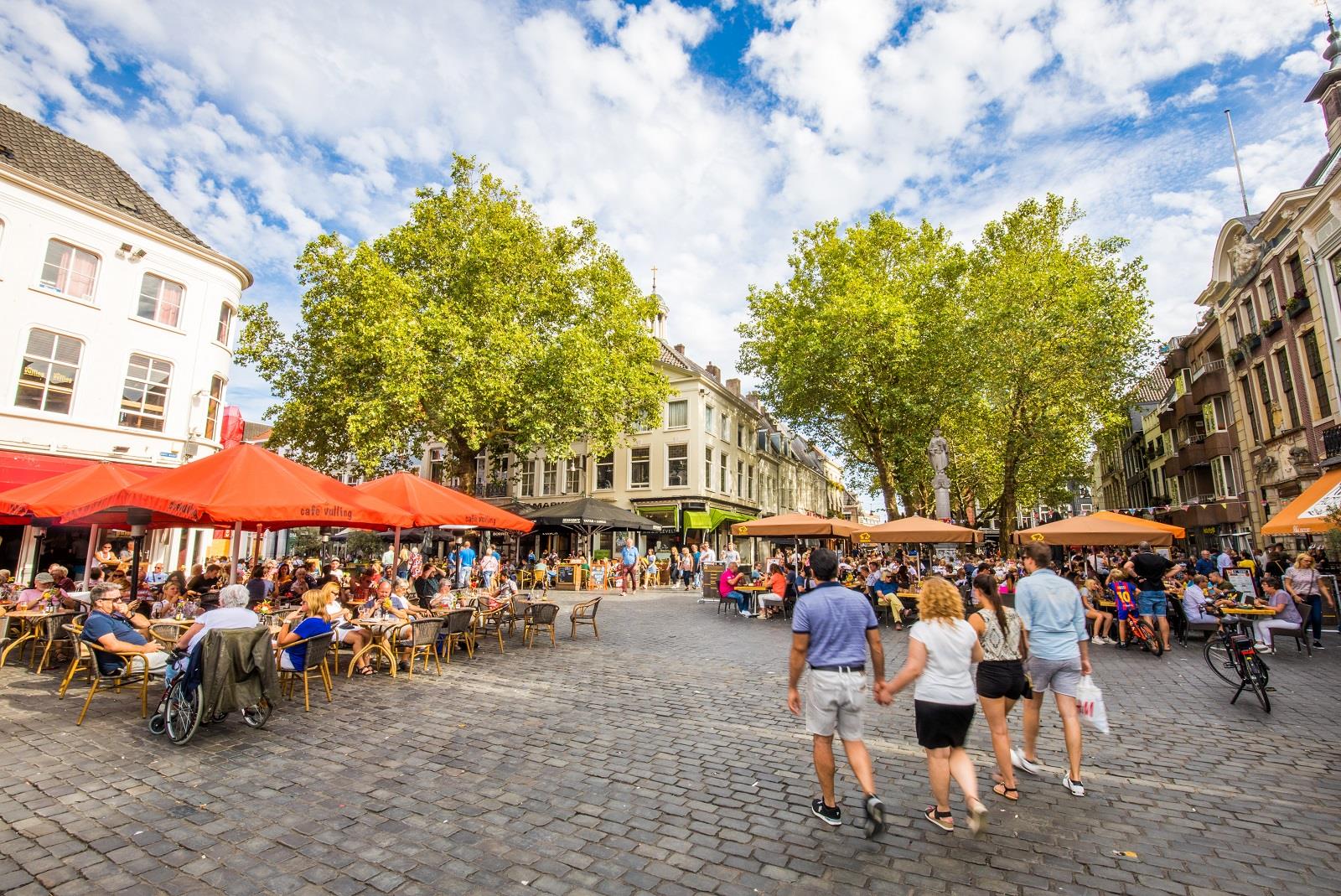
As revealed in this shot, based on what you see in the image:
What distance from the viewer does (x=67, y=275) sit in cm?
1756

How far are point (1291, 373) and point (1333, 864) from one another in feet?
71.4

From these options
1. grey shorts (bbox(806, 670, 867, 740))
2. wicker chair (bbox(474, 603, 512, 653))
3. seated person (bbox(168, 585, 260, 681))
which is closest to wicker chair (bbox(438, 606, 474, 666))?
wicker chair (bbox(474, 603, 512, 653))

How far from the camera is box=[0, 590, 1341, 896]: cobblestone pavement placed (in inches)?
130

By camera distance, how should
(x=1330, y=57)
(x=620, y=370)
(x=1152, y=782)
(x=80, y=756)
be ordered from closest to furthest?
(x=1152, y=782) → (x=80, y=756) → (x=1330, y=57) → (x=620, y=370)

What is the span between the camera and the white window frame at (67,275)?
16984 mm

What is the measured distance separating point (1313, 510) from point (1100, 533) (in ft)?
16.9

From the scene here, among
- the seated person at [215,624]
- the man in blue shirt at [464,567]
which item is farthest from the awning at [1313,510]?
the man in blue shirt at [464,567]

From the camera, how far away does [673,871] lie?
3371 mm

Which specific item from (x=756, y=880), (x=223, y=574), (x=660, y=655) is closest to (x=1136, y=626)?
(x=660, y=655)

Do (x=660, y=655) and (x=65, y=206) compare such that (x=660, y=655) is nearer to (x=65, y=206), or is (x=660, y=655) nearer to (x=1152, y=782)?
(x=1152, y=782)

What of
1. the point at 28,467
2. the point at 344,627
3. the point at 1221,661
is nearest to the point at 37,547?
the point at 28,467

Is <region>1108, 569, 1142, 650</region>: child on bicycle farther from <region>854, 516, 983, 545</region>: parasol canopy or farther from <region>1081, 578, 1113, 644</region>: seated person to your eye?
<region>854, 516, 983, 545</region>: parasol canopy

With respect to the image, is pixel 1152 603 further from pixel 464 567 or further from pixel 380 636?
pixel 464 567

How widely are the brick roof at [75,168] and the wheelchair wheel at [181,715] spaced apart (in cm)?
1930
